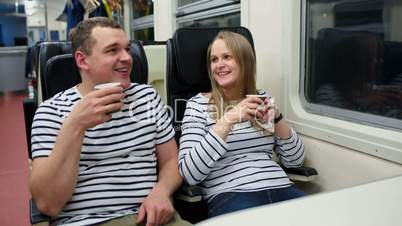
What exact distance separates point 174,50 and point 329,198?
3.89 ft

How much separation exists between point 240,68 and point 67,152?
0.84 m

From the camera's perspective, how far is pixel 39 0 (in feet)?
37.8

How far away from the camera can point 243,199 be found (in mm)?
1547

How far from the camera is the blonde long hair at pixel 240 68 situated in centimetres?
173

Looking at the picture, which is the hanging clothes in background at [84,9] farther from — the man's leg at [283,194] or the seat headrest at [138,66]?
the man's leg at [283,194]

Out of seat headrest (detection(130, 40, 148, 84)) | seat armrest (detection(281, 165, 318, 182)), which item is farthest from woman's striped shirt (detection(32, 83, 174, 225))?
seat armrest (detection(281, 165, 318, 182))

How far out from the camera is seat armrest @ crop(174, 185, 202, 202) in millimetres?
1547

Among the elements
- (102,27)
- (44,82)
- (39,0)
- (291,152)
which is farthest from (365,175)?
(39,0)

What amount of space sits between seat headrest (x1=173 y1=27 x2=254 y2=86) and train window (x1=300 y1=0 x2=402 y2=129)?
368mm

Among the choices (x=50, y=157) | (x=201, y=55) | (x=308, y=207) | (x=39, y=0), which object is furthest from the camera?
(x=39, y=0)

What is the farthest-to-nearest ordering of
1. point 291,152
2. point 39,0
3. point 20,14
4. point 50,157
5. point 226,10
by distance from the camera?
point 39,0, point 20,14, point 226,10, point 291,152, point 50,157

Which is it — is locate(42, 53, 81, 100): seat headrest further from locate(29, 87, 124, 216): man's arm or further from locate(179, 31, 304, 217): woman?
locate(179, 31, 304, 217): woman

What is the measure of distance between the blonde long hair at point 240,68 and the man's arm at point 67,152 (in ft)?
1.90

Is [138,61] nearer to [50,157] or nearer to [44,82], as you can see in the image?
[44,82]
